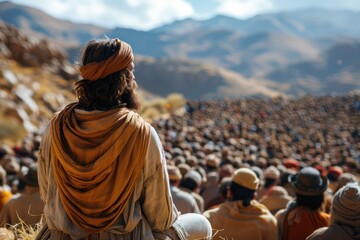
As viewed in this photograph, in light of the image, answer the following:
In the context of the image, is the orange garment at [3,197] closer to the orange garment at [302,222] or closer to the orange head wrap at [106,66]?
the orange garment at [302,222]

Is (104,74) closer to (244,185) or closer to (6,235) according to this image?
(6,235)

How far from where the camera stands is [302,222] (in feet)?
13.0

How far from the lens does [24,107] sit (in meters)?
25.4

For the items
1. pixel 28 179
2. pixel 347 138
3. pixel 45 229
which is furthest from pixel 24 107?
pixel 45 229

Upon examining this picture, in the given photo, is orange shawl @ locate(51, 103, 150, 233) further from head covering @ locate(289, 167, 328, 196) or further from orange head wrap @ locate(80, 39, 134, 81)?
head covering @ locate(289, 167, 328, 196)

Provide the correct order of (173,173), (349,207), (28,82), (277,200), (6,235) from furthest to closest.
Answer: (28,82), (277,200), (173,173), (6,235), (349,207)

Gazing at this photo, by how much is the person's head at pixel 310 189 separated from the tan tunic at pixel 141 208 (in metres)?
1.85

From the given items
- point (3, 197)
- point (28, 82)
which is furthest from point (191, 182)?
point (28, 82)

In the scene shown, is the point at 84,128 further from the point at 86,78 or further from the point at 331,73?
the point at 331,73

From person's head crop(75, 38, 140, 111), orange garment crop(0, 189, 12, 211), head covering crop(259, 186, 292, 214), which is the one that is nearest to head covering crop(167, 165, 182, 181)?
head covering crop(259, 186, 292, 214)

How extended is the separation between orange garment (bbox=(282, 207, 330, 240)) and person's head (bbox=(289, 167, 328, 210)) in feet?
0.22

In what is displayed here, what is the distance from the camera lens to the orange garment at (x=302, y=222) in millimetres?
3930

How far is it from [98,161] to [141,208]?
0.44m

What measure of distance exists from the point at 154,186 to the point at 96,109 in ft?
1.77
